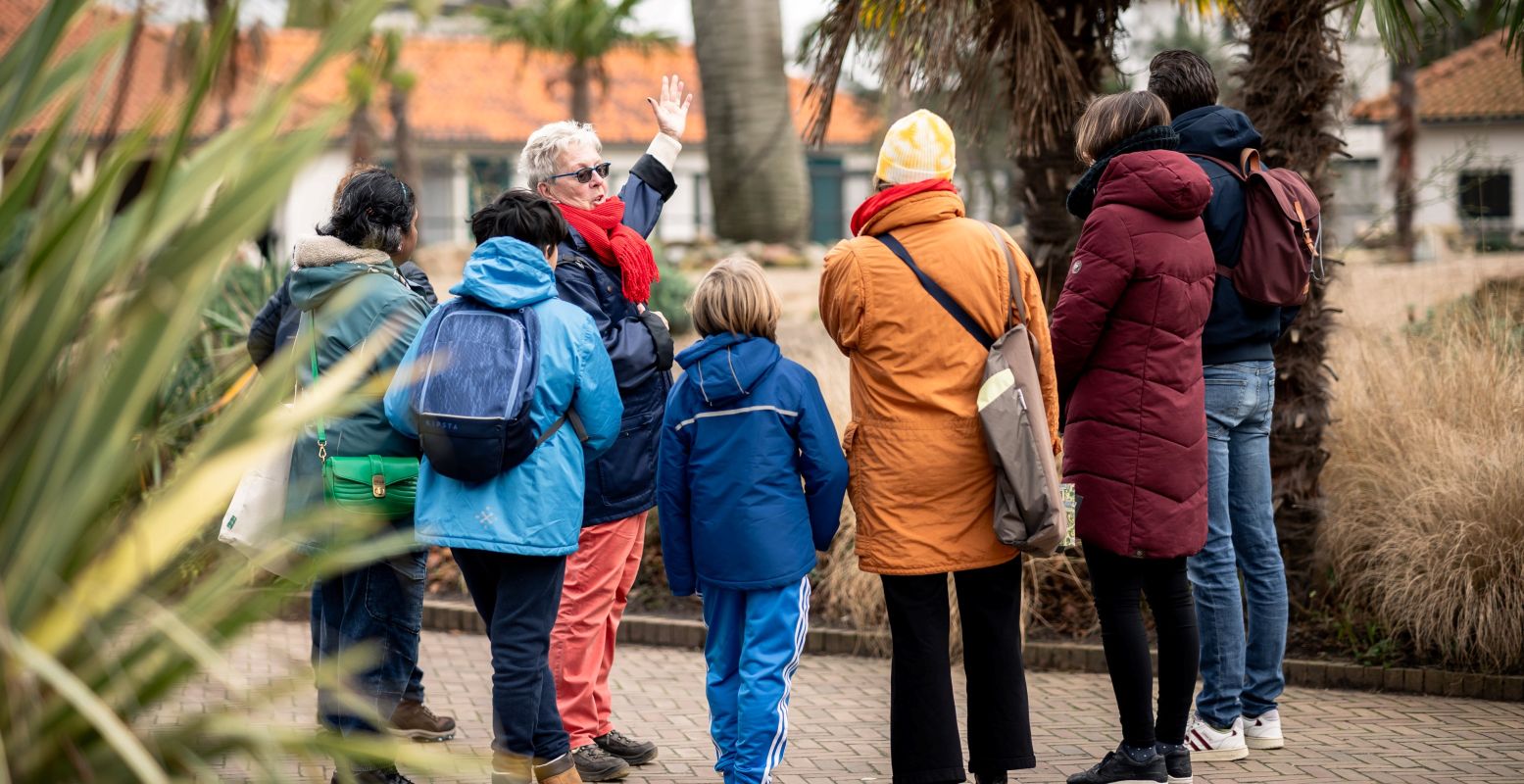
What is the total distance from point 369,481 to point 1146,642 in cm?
241

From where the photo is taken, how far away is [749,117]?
1545cm

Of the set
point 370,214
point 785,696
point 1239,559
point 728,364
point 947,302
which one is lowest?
point 785,696

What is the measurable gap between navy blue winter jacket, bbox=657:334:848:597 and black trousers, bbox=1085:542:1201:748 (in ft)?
3.06

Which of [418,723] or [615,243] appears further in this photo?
[418,723]

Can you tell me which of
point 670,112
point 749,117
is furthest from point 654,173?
point 749,117

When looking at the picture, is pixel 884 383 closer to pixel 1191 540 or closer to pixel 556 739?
pixel 1191 540

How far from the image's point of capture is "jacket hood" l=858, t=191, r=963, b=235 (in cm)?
426

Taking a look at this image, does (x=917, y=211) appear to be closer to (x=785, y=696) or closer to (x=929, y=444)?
(x=929, y=444)

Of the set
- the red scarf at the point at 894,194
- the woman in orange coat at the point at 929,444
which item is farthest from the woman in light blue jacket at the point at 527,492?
the red scarf at the point at 894,194

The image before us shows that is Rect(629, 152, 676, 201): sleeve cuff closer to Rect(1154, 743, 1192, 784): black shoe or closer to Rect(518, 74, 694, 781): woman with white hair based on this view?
Rect(518, 74, 694, 781): woman with white hair

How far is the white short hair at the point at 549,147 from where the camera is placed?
189 inches

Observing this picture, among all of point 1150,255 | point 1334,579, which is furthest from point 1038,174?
point 1150,255

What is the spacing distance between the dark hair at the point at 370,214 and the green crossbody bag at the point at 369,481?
0.33m

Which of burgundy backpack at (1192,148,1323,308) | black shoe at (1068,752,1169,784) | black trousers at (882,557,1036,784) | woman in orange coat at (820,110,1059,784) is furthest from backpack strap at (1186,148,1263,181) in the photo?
black shoe at (1068,752,1169,784)
